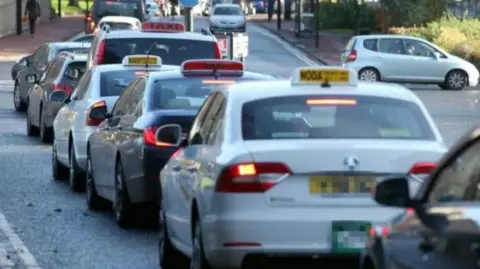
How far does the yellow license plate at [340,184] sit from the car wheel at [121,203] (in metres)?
4.16

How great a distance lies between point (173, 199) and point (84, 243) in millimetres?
2212

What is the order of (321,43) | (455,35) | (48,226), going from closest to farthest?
(48,226) < (455,35) < (321,43)

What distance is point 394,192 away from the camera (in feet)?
19.8

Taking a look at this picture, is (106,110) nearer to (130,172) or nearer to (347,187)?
(130,172)

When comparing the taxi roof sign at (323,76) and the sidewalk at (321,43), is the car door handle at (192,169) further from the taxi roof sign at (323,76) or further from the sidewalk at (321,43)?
the sidewalk at (321,43)

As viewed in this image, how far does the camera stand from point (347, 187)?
334 inches

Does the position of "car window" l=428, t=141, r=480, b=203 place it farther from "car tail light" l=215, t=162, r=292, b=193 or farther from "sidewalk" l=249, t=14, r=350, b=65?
"sidewalk" l=249, t=14, r=350, b=65

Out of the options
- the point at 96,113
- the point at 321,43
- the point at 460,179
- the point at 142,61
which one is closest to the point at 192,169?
the point at 460,179

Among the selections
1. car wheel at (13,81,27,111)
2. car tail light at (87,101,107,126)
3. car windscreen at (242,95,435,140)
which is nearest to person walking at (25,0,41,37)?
car wheel at (13,81,27,111)

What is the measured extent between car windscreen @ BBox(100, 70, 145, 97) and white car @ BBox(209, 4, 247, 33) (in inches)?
1941

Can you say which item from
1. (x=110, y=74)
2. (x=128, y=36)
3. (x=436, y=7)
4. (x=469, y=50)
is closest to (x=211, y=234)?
(x=110, y=74)

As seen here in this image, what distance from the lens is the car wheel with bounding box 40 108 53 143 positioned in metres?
21.8

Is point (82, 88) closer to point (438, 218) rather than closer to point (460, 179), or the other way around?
point (460, 179)

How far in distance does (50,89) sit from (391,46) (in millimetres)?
17045
